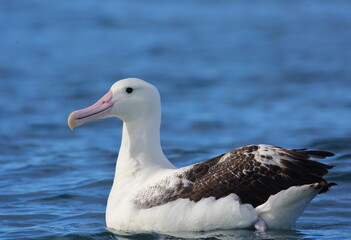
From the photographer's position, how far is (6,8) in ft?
97.9

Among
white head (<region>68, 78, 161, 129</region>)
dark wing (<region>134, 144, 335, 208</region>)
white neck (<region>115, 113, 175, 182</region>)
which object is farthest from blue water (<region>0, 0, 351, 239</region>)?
white head (<region>68, 78, 161, 129</region>)

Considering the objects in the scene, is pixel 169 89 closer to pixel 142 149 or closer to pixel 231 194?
pixel 142 149

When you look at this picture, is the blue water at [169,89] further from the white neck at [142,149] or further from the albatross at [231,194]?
the white neck at [142,149]

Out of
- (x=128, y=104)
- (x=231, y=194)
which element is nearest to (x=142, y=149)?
(x=128, y=104)

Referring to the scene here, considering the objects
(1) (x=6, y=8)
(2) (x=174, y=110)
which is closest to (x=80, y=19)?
(1) (x=6, y=8)

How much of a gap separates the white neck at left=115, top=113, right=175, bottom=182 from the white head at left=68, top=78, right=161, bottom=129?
0.07 metres

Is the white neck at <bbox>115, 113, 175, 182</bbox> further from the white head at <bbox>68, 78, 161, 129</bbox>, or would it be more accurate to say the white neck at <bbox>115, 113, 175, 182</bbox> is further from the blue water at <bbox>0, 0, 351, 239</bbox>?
the blue water at <bbox>0, 0, 351, 239</bbox>

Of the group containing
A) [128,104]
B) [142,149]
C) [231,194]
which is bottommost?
[231,194]

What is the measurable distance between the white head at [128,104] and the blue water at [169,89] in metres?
1.26

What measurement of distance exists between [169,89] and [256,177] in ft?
35.9

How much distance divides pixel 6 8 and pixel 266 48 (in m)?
10.8

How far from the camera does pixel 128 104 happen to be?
29.9 feet

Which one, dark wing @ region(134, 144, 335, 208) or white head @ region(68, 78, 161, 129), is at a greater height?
white head @ region(68, 78, 161, 129)

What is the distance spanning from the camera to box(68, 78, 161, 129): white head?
29.9 ft
